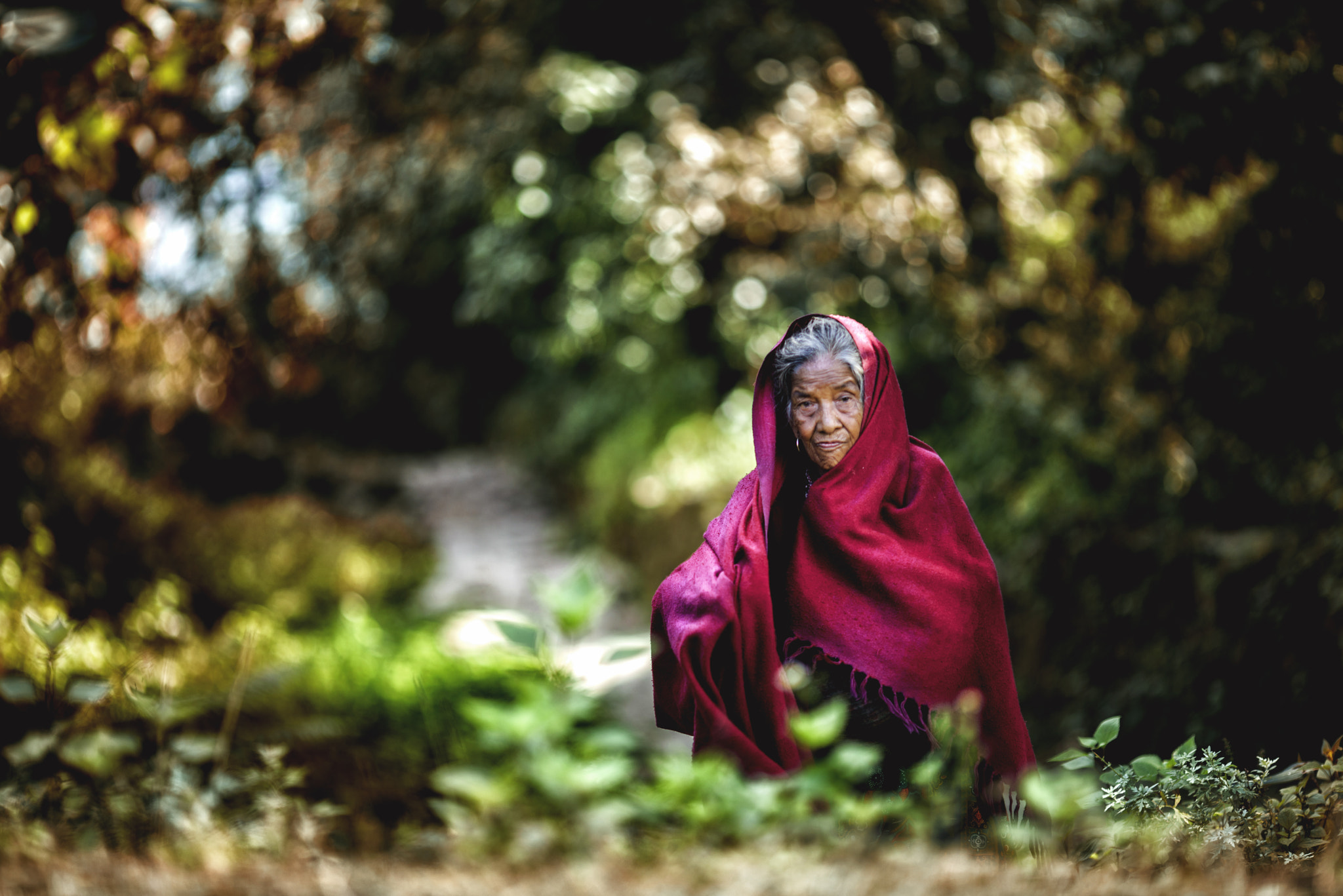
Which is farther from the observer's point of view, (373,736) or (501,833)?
(373,736)

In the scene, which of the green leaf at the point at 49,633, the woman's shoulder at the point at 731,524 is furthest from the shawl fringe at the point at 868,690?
the green leaf at the point at 49,633

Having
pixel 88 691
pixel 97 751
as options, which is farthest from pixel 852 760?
pixel 88 691

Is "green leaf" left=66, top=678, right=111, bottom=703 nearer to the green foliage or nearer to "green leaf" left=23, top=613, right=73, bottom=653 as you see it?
"green leaf" left=23, top=613, right=73, bottom=653

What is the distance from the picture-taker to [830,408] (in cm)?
182

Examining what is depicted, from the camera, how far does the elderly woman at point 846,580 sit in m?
1.73

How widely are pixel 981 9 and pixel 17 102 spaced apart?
359 cm

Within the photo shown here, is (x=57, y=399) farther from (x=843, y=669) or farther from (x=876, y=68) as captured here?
(x=843, y=669)

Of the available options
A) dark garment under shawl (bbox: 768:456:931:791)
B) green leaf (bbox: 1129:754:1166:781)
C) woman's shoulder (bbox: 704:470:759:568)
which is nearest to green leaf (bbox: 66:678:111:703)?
woman's shoulder (bbox: 704:470:759:568)


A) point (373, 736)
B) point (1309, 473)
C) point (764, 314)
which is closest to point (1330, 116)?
point (1309, 473)

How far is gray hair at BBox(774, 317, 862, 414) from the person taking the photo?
1841 mm

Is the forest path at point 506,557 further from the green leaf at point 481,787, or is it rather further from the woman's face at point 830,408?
the green leaf at point 481,787

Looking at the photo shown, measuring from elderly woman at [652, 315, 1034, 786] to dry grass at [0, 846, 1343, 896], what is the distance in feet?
1.64

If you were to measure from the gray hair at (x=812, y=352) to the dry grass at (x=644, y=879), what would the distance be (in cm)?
91

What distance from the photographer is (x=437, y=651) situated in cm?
525
